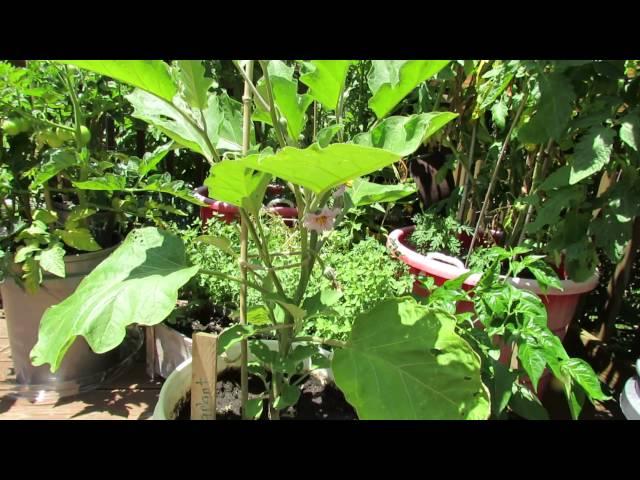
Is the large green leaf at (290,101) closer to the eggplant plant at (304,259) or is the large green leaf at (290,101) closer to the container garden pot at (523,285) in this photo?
the eggplant plant at (304,259)

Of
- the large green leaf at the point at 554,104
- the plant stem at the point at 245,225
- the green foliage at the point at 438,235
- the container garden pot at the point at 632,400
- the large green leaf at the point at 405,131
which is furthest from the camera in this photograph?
the green foliage at the point at 438,235

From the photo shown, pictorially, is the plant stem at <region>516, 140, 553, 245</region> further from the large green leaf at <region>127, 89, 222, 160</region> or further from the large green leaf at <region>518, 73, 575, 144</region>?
the large green leaf at <region>127, 89, 222, 160</region>

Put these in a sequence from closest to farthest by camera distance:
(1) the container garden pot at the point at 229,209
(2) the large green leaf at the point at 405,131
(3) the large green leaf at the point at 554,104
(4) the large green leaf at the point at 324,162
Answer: (4) the large green leaf at the point at 324,162, (2) the large green leaf at the point at 405,131, (3) the large green leaf at the point at 554,104, (1) the container garden pot at the point at 229,209

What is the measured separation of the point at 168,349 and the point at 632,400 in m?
1.31

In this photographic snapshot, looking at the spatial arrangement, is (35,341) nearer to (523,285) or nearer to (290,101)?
(290,101)

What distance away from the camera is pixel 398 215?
2.54m

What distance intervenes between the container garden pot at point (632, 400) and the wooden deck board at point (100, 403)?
1.31 m

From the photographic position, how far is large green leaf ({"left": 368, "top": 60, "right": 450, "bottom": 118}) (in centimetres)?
69

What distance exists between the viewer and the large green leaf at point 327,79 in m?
0.71

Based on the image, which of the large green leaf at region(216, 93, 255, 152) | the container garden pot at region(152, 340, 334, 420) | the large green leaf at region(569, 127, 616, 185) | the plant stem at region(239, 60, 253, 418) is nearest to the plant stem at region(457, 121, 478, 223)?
the large green leaf at region(569, 127, 616, 185)

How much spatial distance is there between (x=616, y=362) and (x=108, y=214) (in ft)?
6.54

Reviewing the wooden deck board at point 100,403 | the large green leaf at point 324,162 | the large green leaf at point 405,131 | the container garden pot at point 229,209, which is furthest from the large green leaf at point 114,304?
the container garden pot at point 229,209

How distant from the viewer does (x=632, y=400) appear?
90 cm

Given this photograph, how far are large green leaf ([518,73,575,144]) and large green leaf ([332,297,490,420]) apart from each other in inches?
36.4
